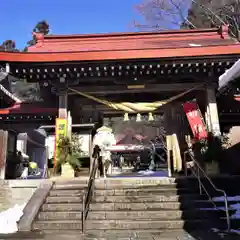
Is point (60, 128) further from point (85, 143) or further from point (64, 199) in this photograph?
point (64, 199)

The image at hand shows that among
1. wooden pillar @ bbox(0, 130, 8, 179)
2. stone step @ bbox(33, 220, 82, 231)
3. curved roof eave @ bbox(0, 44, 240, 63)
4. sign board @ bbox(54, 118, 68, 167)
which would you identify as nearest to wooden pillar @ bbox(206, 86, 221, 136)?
curved roof eave @ bbox(0, 44, 240, 63)

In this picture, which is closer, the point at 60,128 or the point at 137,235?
the point at 137,235

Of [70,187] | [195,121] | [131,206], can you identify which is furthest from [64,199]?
[195,121]

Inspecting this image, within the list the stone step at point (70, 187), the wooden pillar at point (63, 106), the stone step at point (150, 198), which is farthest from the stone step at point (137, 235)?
the wooden pillar at point (63, 106)

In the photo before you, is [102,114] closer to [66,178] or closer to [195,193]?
[66,178]

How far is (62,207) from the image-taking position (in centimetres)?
757

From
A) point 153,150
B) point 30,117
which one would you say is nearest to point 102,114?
point 30,117

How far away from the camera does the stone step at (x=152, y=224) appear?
6641mm

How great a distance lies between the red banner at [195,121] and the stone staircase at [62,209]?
14.3 feet

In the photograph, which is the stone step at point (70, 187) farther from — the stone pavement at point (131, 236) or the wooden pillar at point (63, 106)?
the wooden pillar at point (63, 106)

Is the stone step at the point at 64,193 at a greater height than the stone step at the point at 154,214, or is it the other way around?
A: the stone step at the point at 64,193

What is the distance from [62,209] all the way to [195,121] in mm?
5669

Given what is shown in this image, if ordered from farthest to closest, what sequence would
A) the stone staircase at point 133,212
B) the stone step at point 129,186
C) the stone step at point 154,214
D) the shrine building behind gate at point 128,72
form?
the shrine building behind gate at point 128,72 → the stone step at point 129,186 → the stone step at point 154,214 → the stone staircase at point 133,212

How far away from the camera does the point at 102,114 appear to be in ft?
42.9
